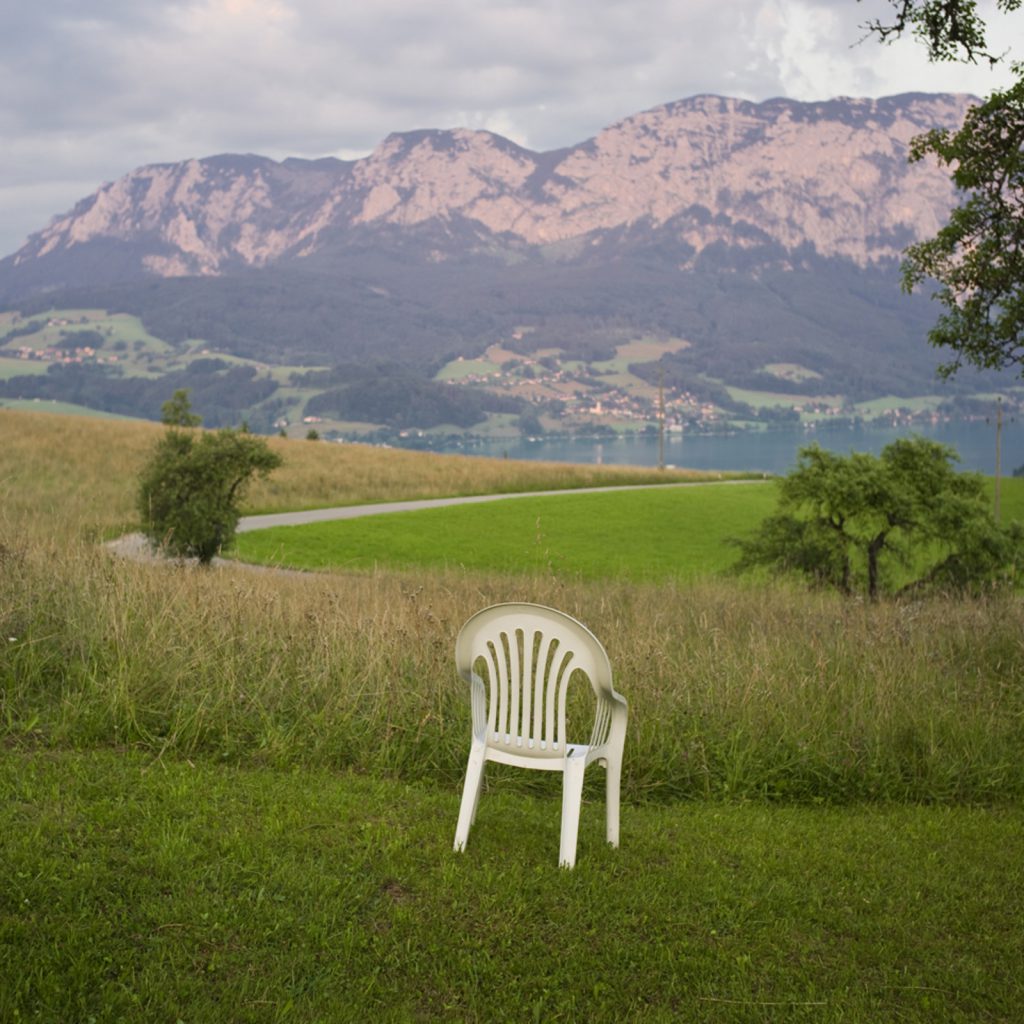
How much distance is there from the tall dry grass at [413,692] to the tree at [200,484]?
13.6 metres

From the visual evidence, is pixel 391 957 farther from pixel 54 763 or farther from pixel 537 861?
pixel 54 763

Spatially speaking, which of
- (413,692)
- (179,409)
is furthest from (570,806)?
(179,409)

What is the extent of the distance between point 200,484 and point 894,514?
15318mm

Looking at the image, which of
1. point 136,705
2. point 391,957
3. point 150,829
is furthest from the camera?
point 136,705

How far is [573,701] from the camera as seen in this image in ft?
23.0

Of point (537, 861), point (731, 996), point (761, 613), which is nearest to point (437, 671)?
point (537, 861)

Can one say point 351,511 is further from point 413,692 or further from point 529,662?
point 529,662

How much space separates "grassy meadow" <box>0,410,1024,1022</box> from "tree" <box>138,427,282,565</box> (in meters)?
12.9

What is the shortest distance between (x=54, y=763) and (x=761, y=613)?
26.3 ft

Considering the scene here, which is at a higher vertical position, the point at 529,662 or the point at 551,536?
the point at 529,662

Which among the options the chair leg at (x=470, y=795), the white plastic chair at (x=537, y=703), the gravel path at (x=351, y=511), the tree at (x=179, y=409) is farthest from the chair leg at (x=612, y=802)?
the tree at (x=179, y=409)

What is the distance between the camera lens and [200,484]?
22703 millimetres

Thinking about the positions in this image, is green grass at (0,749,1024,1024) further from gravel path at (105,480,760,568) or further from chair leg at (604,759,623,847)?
gravel path at (105,480,760,568)

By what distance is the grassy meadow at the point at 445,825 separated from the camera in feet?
12.4
